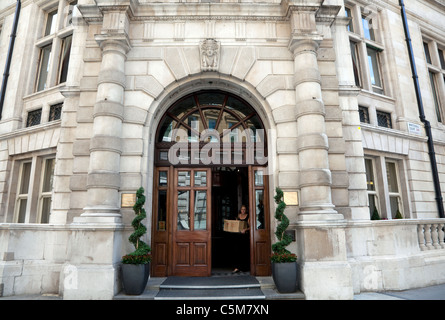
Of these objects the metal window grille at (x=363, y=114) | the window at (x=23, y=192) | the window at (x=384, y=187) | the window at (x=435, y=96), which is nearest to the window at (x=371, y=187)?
the window at (x=384, y=187)

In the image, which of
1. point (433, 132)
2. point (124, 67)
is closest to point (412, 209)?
point (433, 132)

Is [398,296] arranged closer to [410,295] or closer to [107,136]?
[410,295]

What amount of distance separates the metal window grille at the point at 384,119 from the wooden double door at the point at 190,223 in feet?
20.1

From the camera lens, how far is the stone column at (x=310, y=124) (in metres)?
7.24

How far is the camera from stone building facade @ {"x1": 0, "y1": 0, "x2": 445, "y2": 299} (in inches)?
283

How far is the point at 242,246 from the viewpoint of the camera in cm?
968

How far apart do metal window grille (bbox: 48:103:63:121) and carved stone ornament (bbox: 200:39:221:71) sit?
6.11m

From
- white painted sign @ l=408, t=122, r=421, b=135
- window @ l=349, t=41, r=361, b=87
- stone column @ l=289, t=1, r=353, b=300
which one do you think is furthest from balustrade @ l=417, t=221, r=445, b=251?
window @ l=349, t=41, r=361, b=87

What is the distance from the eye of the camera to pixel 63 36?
11.5 m

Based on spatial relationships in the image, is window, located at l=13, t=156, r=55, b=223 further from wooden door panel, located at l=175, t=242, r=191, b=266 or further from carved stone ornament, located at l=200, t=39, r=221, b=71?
carved stone ornament, located at l=200, t=39, r=221, b=71

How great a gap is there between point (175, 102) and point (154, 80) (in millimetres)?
1013

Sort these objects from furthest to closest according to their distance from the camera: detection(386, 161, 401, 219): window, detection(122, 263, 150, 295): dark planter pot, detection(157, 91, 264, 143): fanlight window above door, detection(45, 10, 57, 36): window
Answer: detection(45, 10, 57, 36): window
detection(386, 161, 401, 219): window
detection(157, 91, 264, 143): fanlight window above door
detection(122, 263, 150, 295): dark planter pot

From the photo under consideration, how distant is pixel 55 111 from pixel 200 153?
629cm
